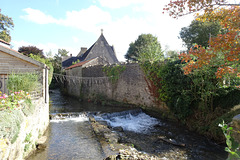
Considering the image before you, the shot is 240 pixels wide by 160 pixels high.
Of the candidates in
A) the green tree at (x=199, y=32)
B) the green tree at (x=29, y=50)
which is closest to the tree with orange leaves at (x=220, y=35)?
the green tree at (x=199, y=32)

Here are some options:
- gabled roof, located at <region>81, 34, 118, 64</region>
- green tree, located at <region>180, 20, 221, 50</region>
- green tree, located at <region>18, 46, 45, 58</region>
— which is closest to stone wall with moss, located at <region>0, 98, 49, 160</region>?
green tree, located at <region>180, 20, 221, 50</region>

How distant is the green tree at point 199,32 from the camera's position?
21.6m

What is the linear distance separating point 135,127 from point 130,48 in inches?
1114

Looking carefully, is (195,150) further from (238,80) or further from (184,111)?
(238,80)

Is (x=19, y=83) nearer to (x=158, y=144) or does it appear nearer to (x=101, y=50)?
(x=158, y=144)

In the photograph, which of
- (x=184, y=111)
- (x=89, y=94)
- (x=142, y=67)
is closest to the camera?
(x=184, y=111)

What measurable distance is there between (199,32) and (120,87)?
1544cm

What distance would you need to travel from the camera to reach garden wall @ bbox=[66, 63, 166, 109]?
12.7 metres

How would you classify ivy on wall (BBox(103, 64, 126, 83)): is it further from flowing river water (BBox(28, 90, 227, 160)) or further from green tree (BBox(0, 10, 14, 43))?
green tree (BBox(0, 10, 14, 43))

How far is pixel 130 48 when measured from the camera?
35438 millimetres

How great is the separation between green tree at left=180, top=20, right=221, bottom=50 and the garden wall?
12.3m

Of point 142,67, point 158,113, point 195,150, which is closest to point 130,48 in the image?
point 142,67

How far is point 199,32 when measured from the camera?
22.8 m

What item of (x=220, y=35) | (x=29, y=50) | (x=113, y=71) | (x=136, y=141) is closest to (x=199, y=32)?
(x=113, y=71)
